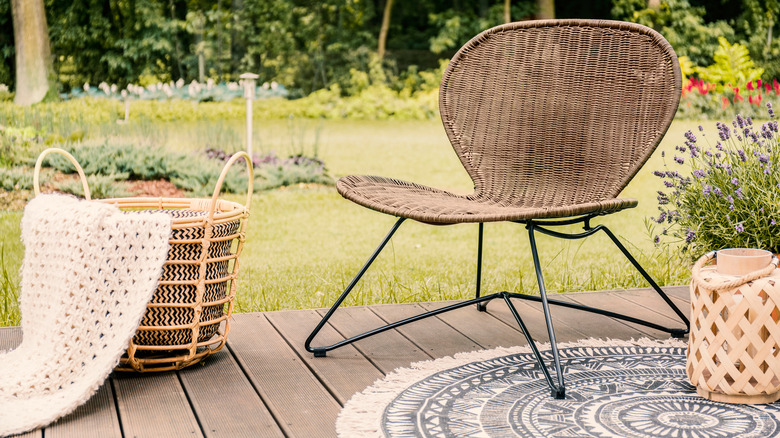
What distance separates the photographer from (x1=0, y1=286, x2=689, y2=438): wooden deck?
5.05 ft

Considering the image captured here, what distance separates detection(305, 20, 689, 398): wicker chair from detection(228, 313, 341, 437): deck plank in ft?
0.35

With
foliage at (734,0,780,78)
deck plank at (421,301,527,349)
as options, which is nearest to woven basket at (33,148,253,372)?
deck plank at (421,301,527,349)

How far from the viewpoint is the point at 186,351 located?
1845 mm

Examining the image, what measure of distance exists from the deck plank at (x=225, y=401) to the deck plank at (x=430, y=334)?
1.52 ft

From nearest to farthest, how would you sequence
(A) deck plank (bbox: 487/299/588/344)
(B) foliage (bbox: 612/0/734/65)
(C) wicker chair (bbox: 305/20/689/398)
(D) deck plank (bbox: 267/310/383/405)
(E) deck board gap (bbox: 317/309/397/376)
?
1. (D) deck plank (bbox: 267/310/383/405)
2. (E) deck board gap (bbox: 317/309/397/376)
3. (C) wicker chair (bbox: 305/20/689/398)
4. (A) deck plank (bbox: 487/299/588/344)
5. (B) foliage (bbox: 612/0/734/65)

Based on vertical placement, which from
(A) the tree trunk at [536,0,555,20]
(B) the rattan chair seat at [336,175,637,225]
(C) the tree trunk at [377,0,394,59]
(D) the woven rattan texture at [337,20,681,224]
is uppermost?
(A) the tree trunk at [536,0,555,20]

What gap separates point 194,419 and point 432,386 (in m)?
0.49

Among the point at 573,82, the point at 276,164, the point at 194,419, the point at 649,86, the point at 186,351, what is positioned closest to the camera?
the point at 194,419

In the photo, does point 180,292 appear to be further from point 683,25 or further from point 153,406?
point 683,25

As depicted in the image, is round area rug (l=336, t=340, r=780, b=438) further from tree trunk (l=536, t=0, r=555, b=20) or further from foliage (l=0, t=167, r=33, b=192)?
tree trunk (l=536, t=0, r=555, b=20)

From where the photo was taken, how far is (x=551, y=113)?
2240 millimetres

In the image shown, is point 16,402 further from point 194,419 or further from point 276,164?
point 276,164

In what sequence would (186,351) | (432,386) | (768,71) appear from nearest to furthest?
1. (432,386)
2. (186,351)
3. (768,71)

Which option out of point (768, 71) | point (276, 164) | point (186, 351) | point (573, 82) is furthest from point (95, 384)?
point (768, 71)
